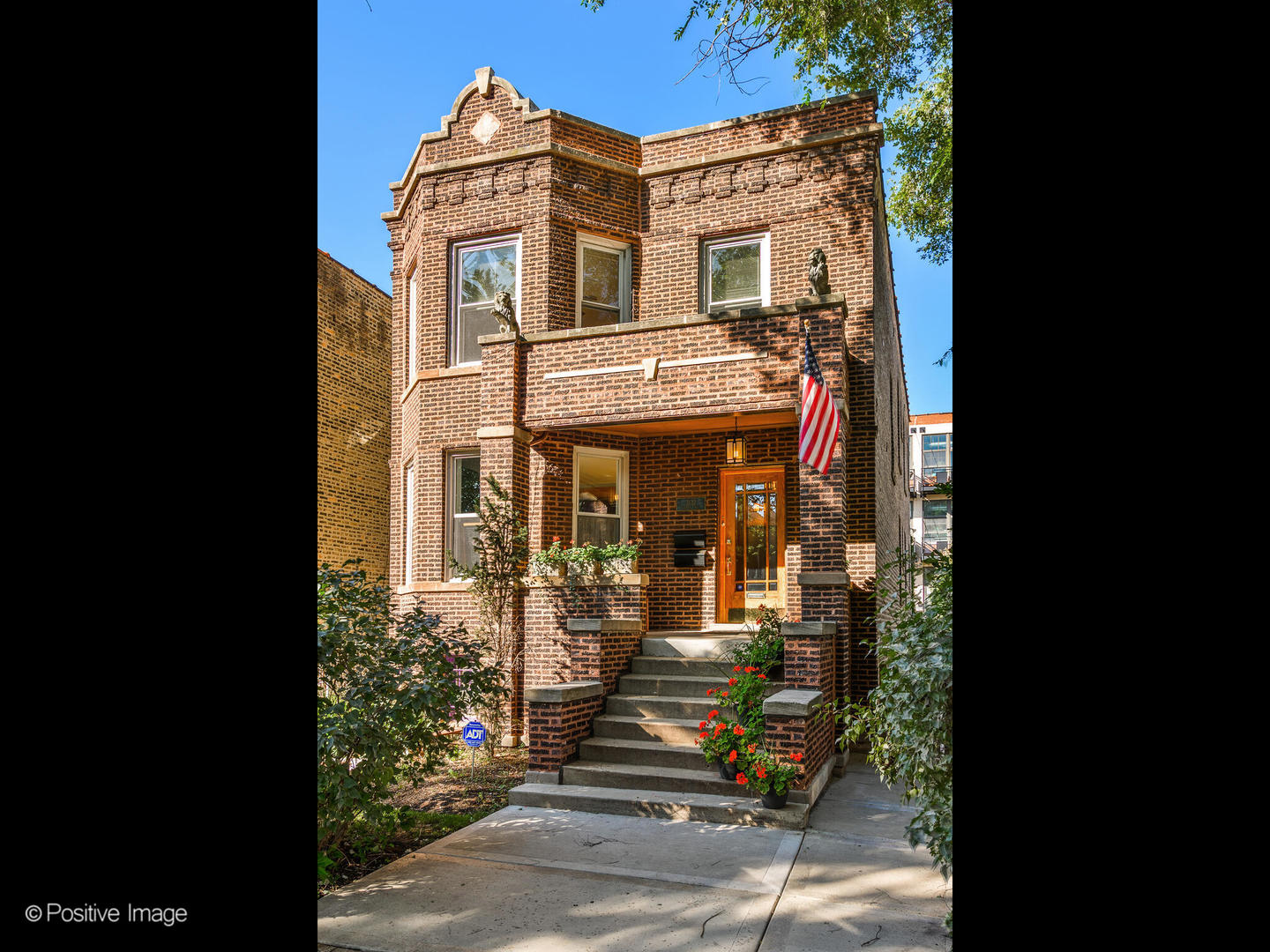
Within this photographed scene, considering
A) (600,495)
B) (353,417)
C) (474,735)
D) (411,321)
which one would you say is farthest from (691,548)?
(353,417)

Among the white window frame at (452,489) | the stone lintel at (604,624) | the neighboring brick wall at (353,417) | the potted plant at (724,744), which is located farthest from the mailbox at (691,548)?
the neighboring brick wall at (353,417)

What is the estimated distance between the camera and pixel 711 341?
9.81m

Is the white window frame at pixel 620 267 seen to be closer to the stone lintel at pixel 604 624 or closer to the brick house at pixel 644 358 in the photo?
the brick house at pixel 644 358

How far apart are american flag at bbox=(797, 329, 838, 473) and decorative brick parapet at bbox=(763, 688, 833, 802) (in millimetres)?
2336

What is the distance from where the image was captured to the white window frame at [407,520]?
41.1 feet

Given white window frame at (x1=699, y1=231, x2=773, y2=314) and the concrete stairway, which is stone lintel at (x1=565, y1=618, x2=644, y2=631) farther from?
white window frame at (x1=699, y1=231, x2=773, y2=314)

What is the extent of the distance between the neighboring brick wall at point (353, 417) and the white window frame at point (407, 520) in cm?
280

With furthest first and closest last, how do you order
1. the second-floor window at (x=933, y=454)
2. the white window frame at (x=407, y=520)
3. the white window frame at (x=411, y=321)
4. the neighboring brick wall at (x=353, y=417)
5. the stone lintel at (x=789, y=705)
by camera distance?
1. the second-floor window at (x=933, y=454)
2. the neighboring brick wall at (x=353, y=417)
3. the white window frame at (x=411, y=321)
4. the white window frame at (x=407, y=520)
5. the stone lintel at (x=789, y=705)

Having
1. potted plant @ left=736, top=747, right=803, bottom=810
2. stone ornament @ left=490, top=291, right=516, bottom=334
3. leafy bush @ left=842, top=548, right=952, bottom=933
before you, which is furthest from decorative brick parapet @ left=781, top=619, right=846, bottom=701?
stone ornament @ left=490, top=291, right=516, bottom=334
